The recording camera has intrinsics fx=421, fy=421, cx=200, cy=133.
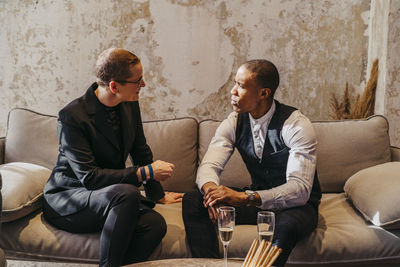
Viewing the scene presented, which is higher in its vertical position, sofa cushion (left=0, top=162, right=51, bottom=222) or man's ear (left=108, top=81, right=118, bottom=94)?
man's ear (left=108, top=81, right=118, bottom=94)

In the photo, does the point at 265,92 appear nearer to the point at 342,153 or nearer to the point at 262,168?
the point at 262,168

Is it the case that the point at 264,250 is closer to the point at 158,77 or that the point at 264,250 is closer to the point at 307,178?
the point at 307,178

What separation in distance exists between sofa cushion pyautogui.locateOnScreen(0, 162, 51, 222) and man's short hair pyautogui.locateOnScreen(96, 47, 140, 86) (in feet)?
2.29

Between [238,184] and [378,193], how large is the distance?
2.66 feet

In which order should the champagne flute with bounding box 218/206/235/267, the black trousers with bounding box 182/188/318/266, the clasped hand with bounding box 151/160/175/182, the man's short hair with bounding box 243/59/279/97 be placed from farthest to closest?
the man's short hair with bounding box 243/59/279/97, the clasped hand with bounding box 151/160/175/182, the black trousers with bounding box 182/188/318/266, the champagne flute with bounding box 218/206/235/267

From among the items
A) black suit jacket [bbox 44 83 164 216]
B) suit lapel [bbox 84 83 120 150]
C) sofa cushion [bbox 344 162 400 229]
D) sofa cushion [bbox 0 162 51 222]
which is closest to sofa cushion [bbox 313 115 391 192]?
sofa cushion [bbox 344 162 400 229]

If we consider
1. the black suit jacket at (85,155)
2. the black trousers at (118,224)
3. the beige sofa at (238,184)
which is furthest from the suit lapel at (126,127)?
the beige sofa at (238,184)

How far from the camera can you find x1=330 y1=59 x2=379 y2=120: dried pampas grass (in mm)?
3047

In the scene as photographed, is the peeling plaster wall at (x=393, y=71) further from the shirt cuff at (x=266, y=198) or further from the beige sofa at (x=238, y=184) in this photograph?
the shirt cuff at (x=266, y=198)

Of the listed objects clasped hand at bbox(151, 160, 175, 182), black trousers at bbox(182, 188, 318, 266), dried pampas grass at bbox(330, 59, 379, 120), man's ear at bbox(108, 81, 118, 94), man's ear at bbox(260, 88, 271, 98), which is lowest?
black trousers at bbox(182, 188, 318, 266)

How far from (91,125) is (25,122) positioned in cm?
83

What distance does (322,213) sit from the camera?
7.43 ft

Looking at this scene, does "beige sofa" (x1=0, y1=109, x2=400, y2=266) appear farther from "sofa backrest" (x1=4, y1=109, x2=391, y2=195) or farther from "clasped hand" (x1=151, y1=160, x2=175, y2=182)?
"clasped hand" (x1=151, y1=160, x2=175, y2=182)

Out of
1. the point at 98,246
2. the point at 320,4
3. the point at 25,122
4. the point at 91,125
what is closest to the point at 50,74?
the point at 25,122
